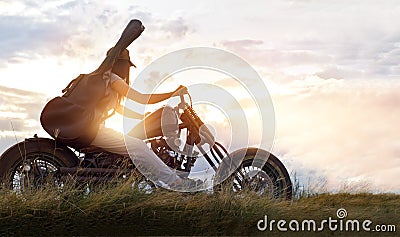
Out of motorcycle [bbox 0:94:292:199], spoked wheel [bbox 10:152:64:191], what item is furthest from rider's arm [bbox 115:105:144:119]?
spoked wheel [bbox 10:152:64:191]

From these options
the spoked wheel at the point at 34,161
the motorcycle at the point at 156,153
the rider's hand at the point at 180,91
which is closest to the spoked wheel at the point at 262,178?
the motorcycle at the point at 156,153

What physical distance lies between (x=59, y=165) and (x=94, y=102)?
0.93m

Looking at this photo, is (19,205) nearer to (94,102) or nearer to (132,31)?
(94,102)

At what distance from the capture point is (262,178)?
28.6 ft

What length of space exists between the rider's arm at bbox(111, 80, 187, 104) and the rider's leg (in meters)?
0.47

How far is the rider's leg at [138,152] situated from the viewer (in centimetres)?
800

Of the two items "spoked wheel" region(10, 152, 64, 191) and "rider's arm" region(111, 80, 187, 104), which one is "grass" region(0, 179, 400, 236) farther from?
"rider's arm" region(111, 80, 187, 104)

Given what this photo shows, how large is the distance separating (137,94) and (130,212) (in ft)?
4.60

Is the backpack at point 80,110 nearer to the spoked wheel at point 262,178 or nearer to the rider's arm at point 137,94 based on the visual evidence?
the rider's arm at point 137,94

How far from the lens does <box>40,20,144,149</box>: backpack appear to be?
27.0 feet

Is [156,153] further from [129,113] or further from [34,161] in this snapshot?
[34,161]

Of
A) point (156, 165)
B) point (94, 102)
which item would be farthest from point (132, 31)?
point (156, 165)

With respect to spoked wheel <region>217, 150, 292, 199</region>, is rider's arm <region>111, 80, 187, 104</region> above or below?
above

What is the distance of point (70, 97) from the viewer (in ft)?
27.4
